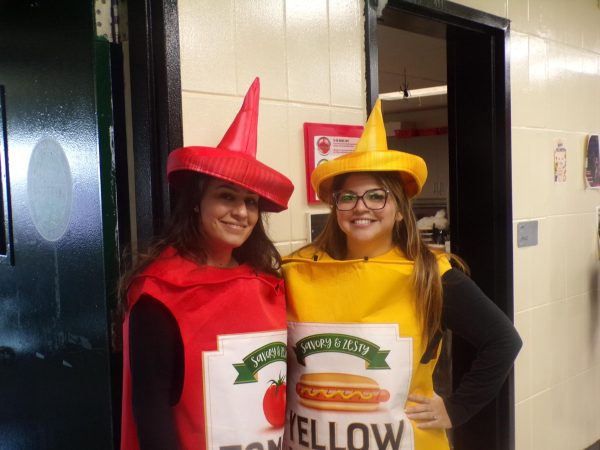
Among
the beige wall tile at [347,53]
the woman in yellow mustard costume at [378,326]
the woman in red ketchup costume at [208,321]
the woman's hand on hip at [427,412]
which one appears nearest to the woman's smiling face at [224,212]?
the woman in red ketchup costume at [208,321]

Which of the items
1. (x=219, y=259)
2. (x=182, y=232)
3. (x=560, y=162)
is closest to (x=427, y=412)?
(x=219, y=259)

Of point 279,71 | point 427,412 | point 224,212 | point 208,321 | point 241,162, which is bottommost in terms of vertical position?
point 427,412

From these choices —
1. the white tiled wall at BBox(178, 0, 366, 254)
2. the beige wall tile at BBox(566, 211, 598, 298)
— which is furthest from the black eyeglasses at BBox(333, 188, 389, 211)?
the beige wall tile at BBox(566, 211, 598, 298)

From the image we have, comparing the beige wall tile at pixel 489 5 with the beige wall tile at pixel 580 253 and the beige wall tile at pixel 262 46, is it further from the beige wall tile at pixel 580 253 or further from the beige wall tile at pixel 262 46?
the beige wall tile at pixel 580 253

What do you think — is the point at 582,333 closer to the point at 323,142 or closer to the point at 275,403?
→ the point at 323,142

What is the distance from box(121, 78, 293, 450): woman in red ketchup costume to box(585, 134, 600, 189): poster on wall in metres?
2.17

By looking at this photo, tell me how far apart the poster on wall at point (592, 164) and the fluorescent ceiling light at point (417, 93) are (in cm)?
317

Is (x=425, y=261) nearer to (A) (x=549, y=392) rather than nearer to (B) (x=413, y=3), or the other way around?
(B) (x=413, y=3)

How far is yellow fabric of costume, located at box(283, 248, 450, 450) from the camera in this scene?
1.43 meters

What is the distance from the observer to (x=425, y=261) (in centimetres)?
150

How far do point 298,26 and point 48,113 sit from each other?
74 centimetres

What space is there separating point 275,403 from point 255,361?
0.37ft

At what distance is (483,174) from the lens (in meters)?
2.61

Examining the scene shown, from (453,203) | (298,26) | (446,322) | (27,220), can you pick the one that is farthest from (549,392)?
(27,220)
